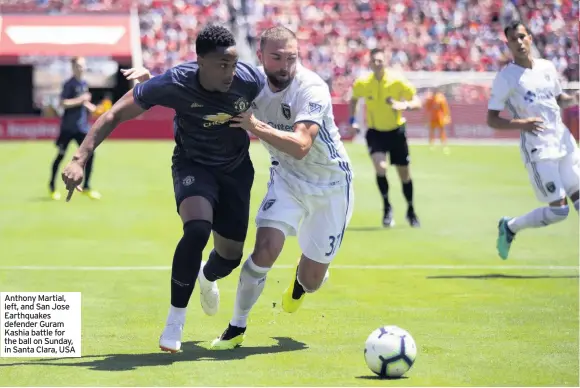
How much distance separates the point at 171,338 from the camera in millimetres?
7414

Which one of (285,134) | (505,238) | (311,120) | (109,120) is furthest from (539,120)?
(109,120)

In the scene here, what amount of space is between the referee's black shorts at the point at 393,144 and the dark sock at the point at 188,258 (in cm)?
917

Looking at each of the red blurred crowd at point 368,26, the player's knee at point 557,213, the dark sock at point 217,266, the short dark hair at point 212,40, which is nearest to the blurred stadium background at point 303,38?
the red blurred crowd at point 368,26

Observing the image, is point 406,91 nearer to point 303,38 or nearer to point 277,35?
point 277,35

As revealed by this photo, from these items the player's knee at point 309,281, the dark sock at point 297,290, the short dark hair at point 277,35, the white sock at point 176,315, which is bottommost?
the dark sock at point 297,290

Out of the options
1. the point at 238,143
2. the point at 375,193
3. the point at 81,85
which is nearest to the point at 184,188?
the point at 238,143

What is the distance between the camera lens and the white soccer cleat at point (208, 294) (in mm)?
8500

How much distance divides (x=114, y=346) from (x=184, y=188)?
1.24 m

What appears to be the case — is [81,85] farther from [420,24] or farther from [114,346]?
[420,24]

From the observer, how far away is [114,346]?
7883mm

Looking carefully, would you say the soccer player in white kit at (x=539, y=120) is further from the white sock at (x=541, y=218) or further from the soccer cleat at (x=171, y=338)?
the soccer cleat at (x=171, y=338)

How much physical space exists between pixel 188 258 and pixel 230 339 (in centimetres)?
84

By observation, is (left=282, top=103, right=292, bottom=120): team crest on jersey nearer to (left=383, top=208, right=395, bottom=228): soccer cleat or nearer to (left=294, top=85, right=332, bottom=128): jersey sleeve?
(left=294, top=85, right=332, bottom=128): jersey sleeve

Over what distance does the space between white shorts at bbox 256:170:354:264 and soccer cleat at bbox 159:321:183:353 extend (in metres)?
1.08
